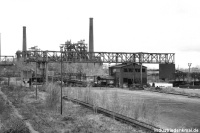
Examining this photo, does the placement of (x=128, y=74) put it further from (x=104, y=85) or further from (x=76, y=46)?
(x=76, y=46)

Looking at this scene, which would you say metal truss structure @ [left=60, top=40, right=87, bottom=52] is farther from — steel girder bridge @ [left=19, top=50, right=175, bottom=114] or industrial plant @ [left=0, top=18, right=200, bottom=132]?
steel girder bridge @ [left=19, top=50, right=175, bottom=114]

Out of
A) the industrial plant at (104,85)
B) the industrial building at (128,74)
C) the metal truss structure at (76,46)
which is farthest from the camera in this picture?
the metal truss structure at (76,46)

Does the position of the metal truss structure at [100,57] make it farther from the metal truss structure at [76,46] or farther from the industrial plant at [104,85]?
the metal truss structure at [76,46]

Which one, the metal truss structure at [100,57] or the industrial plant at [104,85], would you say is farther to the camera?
the metal truss structure at [100,57]

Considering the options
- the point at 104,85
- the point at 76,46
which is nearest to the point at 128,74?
the point at 104,85

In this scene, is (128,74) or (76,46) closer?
(128,74)

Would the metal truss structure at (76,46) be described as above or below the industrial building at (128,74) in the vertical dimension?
above

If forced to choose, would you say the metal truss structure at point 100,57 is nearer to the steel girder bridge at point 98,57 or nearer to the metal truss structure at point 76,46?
the steel girder bridge at point 98,57

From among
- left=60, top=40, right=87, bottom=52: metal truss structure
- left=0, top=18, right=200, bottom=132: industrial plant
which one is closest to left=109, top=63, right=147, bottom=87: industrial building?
left=0, top=18, right=200, bottom=132: industrial plant

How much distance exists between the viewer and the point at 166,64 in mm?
64312

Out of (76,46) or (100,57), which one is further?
(76,46)

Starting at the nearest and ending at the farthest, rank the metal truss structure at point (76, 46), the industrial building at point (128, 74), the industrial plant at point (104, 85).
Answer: the industrial plant at point (104, 85), the industrial building at point (128, 74), the metal truss structure at point (76, 46)

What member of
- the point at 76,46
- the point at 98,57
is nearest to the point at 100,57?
the point at 98,57

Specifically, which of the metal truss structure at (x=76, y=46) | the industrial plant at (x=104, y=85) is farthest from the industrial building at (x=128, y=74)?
the metal truss structure at (x=76, y=46)
